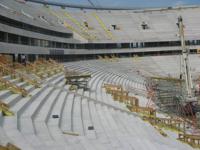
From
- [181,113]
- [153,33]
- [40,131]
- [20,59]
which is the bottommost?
[181,113]

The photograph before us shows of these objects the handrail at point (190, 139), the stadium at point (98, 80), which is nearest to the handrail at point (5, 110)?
the stadium at point (98, 80)

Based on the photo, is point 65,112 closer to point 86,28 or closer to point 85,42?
point 85,42

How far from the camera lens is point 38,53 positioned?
37688 mm

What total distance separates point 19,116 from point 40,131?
1.26 meters

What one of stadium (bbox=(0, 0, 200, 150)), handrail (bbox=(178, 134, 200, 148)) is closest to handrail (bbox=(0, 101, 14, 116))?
stadium (bbox=(0, 0, 200, 150))

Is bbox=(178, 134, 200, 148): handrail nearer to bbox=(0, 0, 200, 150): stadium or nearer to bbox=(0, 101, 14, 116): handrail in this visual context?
bbox=(0, 0, 200, 150): stadium

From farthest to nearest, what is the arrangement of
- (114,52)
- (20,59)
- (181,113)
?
1. (114,52)
2. (20,59)
3. (181,113)

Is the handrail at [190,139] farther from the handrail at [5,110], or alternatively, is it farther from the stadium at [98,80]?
the handrail at [5,110]

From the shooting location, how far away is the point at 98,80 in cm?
3064

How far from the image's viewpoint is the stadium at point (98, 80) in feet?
41.5

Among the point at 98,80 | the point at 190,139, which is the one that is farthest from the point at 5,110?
the point at 98,80

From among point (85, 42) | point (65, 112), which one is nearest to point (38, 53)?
point (85, 42)

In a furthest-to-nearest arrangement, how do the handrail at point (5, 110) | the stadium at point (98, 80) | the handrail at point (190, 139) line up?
the handrail at point (190, 139), the stadium at point (98, 80), the handrail at point (5, 110)

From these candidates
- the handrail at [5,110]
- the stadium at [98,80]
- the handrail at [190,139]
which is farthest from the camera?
the handrail at [190,139]
